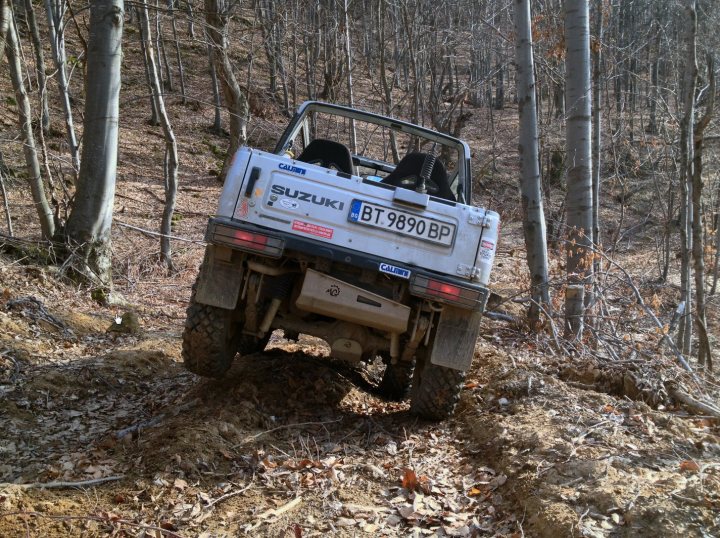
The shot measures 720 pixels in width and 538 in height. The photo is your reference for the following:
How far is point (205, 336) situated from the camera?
476 cm

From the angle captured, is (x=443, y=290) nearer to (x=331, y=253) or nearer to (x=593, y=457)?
(x=331, y=253)

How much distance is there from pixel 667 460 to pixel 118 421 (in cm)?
380

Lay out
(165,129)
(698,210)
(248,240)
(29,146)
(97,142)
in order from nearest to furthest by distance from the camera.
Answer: (248,240)
(97,142)
(29,146)
(698,210)
(165,129)

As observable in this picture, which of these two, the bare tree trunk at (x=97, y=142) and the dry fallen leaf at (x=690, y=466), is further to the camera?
the bare tree trunk at (x=97, y=142)

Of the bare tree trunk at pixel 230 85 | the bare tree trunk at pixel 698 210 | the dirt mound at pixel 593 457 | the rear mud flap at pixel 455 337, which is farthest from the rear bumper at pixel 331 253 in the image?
the bare tree trunk at pixel 230 85

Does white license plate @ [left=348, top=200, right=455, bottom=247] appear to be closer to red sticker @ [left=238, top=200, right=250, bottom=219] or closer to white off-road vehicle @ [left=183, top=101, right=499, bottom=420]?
white off-road vehicle @ [left=183, top=101, right=499, bottom=420]

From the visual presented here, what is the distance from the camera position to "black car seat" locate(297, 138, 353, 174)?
221 inches

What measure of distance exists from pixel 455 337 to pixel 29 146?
721 cm

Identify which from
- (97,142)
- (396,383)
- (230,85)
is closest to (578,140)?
(396,383)

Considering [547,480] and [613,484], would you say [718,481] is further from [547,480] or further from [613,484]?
[547,480]

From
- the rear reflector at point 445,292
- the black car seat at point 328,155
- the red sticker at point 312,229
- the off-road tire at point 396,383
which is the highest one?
the black car seat at point 328,155

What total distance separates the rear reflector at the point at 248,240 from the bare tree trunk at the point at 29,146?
5.72 m

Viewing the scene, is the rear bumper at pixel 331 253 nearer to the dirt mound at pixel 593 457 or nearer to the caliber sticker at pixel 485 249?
the caliber sticker at pixel 485 249

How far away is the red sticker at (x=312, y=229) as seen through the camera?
455 centimetres
